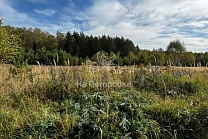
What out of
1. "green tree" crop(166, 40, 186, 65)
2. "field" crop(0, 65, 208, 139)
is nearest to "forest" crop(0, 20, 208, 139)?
"field" crop(0, 65, 208, 139)

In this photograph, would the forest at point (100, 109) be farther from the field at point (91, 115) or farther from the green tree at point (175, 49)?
the green tree at point (175, 49)

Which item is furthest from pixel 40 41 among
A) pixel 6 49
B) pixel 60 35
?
pixel 6 49

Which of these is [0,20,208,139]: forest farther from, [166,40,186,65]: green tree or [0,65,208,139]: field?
[166,40,186,65]: green tree

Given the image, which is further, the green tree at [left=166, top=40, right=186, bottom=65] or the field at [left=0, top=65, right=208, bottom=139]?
the green tree at [left=166, top=40, right=186, bottom=65]

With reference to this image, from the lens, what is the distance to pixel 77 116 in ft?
6.19

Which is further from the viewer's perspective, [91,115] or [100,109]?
[100,109]

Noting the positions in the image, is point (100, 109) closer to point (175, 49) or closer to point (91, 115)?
point (91, 115)

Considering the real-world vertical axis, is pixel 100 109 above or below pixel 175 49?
below

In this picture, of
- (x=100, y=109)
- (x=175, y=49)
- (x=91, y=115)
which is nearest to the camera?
(x=91, y=115)

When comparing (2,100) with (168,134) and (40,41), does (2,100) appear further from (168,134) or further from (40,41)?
(40,41)

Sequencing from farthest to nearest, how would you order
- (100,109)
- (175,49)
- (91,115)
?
(175,49) < (100,109) < (91,115)

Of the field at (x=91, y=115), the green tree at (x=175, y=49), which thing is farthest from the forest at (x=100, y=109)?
the green tree at (x=175, y=49)

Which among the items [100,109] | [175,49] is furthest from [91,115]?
[175,49]

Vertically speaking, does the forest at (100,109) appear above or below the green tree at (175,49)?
below
